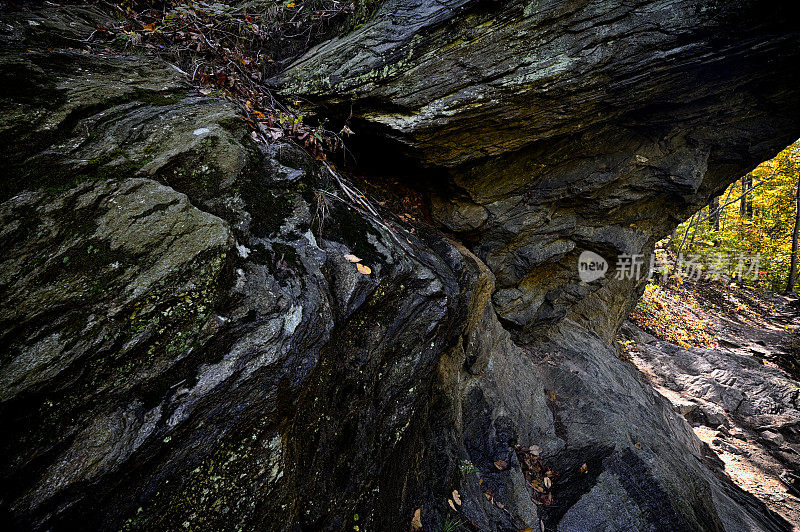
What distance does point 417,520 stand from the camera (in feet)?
11.9

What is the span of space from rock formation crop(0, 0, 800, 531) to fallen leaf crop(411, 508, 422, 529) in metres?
0.14

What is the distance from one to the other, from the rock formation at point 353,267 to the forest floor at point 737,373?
202cm

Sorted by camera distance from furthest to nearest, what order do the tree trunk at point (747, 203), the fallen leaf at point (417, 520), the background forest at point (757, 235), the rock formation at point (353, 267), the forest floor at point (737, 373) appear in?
the tree trunk at point (747, 203) < the background forest at point (757, 235) < the forest floor at point (737, 373) < the fallen leaf at point (417, 520) < the rock formation at point (353, 267)

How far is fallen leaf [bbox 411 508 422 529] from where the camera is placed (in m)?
3.59

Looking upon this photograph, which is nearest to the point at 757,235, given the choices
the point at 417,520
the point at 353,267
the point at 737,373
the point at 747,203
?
the point at 747,203

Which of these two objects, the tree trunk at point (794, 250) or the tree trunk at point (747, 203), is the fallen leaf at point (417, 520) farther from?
the tree trunk at point (747, 203)

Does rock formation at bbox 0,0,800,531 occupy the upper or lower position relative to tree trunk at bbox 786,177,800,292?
lower

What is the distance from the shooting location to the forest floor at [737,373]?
304 inches

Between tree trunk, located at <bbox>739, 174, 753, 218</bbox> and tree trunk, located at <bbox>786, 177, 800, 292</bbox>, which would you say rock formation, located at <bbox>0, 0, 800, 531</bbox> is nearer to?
tree trunk, located at <bbox>786, 177, 800, 292</bbox>

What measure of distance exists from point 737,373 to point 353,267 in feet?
47.8

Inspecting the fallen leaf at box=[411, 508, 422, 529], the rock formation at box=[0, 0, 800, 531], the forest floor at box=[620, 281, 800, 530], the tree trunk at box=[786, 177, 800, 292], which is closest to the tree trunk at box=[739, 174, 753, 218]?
the tree trunk at box=[786, 177, 800, 292]

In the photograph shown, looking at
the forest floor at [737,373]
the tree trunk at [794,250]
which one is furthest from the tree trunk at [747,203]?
the forest floor at [737,373]

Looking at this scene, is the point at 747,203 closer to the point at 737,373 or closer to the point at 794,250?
the point at 794,250

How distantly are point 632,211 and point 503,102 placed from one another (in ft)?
18.6
